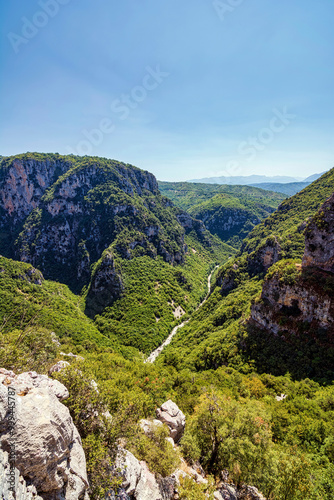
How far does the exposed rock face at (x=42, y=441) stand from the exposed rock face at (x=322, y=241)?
191ft

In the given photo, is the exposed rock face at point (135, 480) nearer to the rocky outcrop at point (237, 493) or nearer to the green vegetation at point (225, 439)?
the green vegetation at point (225, 439)

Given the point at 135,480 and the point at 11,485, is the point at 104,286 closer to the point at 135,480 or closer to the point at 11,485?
the point at 135,480

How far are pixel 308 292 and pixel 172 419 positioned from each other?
39735 millimetres

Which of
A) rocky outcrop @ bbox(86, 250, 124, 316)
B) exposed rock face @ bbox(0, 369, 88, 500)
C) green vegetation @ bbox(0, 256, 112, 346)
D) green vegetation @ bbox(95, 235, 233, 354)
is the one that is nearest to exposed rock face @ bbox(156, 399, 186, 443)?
exposed rock face @ bbox(0, 369, 88, 500)

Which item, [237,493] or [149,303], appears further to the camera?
[149,303]

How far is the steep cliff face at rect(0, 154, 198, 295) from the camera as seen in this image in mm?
146500

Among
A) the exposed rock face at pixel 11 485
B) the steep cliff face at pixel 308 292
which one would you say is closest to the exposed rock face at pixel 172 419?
the exposed rock face at pixel 11 485

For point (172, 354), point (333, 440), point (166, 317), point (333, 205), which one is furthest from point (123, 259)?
point (333, 440)

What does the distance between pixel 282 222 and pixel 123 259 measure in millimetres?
98714

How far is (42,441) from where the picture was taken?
11.6 meters

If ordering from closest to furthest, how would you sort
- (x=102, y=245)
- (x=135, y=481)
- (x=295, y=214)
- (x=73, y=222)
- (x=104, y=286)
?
1. (x=135, y=481)
2. (x=295, y=214)
3. (x=104, y=286)
4. (x=102, y=245)
5. (x=73, y=222)

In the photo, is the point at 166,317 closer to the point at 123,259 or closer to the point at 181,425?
the point at 123,259

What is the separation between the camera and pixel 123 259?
434 feet

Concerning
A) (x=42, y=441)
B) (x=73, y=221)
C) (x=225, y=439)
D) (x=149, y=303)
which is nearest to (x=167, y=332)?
(x=149, y=303)
